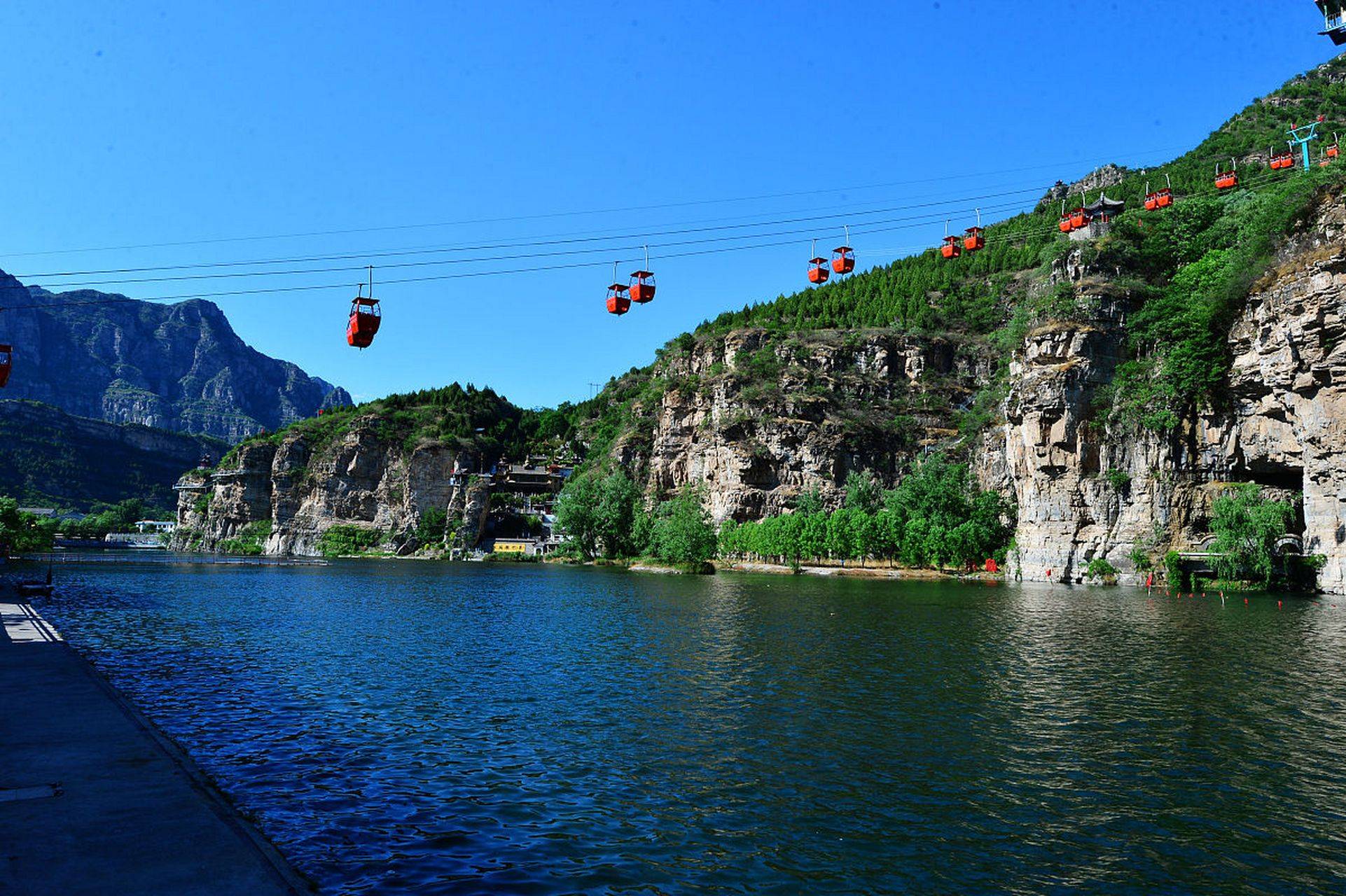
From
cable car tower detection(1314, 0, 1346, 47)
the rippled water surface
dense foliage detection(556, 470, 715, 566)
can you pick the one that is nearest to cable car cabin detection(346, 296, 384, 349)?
the rippled water surface

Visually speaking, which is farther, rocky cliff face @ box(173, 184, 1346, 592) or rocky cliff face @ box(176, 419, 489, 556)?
rocky cliff face @ box(176, 419, 489, 556)

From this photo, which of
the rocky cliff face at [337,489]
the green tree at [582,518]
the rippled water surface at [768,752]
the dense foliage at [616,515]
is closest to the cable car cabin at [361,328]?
the rippled water surface at [768,752]

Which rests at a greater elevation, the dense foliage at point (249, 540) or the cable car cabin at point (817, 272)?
the cable car cabin at point (817, 272)

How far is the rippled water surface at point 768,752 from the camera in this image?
11250mm

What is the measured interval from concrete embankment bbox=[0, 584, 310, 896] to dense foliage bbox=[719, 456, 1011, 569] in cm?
8623

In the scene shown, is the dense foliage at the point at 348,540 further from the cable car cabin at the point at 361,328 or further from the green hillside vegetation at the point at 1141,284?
the cable car cabin at the point at 361,328

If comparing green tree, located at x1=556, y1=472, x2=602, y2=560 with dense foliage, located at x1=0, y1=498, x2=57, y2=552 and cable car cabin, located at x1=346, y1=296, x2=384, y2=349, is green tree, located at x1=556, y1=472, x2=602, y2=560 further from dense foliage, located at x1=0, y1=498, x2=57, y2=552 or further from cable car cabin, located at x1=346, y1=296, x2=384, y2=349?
cable car cabin, located at x1=346, y1=296, x2=384, y2=349

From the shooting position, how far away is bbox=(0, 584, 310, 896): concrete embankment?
8242 mm

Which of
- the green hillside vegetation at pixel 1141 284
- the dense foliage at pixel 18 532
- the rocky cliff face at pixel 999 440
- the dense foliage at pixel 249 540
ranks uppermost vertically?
the green hillside vegetation at pixel 1141 284

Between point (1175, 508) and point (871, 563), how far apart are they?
36.0 meters

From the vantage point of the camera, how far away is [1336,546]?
62.0 metres

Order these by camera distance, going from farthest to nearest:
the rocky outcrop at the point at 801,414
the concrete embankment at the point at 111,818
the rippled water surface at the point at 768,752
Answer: the rocky outcrop at the point at 801,414
the rippled water surface at the point at 768,752
the concrete embankment at the point at 111,818

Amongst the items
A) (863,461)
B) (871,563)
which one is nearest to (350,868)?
(871,563)

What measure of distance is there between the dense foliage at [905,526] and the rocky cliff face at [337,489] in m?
82.4
